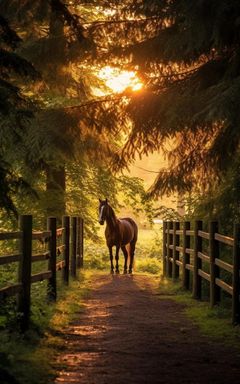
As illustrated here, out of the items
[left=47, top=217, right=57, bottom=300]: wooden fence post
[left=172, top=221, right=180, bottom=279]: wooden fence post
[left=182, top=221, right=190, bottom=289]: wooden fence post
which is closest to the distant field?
[left=172, top=221, right=180, bottom=279]: wooden fence post

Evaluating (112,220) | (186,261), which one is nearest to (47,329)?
(186,261)

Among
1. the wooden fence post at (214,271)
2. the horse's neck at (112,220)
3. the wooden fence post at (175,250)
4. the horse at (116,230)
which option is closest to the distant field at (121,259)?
the horse at (116,230)

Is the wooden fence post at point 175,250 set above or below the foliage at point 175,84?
below

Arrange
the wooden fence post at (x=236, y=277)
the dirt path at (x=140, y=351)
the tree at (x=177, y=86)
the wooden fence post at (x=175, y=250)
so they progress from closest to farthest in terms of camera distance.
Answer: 1. the dirt path at (x=140, y=351)
2. the wooden fence post at (x=236, y=277)
3. the tree at (x=177, y=86)
4. the wooden fence post at (x=175, y=250)

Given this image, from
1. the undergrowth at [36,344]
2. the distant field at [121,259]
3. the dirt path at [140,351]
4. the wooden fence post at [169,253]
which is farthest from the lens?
the distant field at [121,259]

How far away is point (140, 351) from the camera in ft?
24.1

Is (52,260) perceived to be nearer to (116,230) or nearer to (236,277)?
(236,277)

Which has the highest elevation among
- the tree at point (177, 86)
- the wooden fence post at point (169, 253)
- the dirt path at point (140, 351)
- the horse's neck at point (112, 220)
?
the tree at point (177, 86)

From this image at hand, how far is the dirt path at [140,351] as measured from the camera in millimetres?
6160

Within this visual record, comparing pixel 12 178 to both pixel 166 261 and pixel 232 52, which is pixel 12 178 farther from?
pixel 166 261

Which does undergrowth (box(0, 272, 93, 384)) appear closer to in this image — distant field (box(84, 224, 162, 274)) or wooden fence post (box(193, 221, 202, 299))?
wooden fence post (box(193, 221, 202, 299))

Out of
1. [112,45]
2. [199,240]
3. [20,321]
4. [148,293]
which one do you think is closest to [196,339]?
[20,321]

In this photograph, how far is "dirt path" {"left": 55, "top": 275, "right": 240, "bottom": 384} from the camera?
6160mm

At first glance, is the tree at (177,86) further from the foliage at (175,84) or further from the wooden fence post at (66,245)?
the wooden fence post at (66,245)
